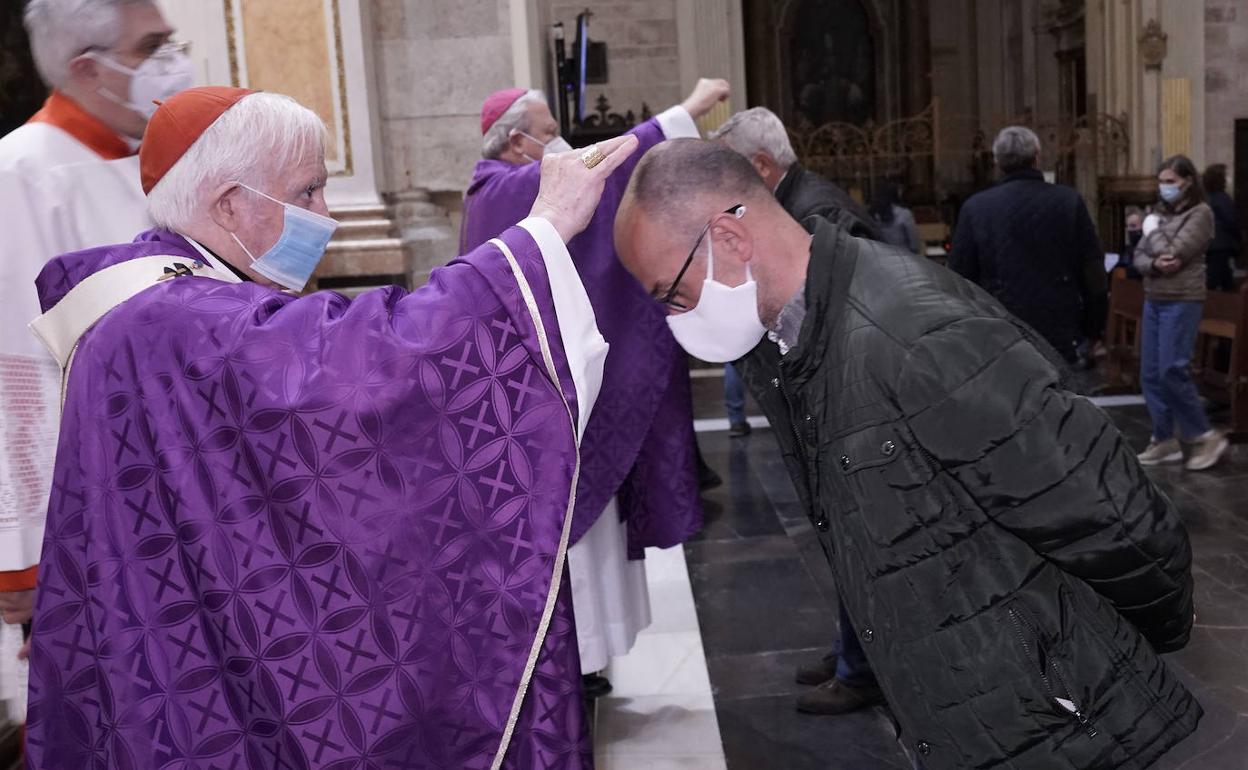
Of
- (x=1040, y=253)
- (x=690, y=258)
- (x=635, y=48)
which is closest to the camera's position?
(x=690, y=258)

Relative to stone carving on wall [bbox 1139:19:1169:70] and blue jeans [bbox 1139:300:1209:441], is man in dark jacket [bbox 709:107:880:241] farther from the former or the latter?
stone carving on wall [bbox 1139:19:1169:70]

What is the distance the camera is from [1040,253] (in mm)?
4754

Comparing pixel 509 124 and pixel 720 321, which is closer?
pixel 720 321

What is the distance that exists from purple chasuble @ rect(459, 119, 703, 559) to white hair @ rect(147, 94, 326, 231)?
141cm

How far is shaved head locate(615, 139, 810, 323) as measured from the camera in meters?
1.86

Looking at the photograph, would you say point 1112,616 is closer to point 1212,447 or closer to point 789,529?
point 789,529

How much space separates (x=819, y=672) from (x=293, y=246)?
8.39 feet

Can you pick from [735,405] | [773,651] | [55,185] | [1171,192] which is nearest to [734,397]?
[735,405]

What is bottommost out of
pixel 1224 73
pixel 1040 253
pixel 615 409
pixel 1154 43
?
pixel 615 409

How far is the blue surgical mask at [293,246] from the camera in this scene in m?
1.73

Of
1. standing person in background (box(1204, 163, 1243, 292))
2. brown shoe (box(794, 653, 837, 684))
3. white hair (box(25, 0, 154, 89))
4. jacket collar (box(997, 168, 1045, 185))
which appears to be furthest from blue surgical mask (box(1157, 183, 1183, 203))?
white hair (box(25, 0, 154, 89))

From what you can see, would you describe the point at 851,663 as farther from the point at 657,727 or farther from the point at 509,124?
the point at 509,124

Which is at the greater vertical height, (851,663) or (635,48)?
(635,48)

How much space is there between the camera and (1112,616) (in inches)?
67.7
